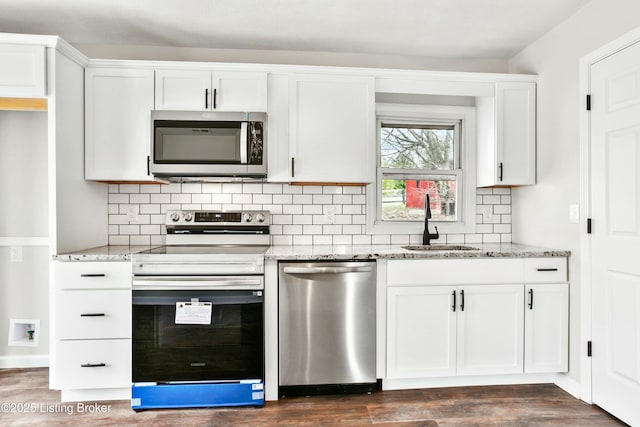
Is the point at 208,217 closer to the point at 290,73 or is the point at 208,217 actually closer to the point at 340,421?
the point at 290,73

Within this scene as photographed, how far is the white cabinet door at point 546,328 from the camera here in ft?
8.32

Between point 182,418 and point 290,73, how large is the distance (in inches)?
89.4

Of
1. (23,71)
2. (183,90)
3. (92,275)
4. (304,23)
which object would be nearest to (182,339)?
(92,275)

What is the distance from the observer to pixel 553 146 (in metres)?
2.67

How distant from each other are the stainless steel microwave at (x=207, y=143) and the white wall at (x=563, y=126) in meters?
1.96

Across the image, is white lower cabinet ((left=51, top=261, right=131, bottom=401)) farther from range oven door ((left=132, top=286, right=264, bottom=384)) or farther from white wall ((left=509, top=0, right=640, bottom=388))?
white wall ((left=509, top=0, right=640, bottom=388))

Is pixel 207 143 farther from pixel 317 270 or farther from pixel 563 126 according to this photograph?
pixel 563 126

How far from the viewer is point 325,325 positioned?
240 centimetres

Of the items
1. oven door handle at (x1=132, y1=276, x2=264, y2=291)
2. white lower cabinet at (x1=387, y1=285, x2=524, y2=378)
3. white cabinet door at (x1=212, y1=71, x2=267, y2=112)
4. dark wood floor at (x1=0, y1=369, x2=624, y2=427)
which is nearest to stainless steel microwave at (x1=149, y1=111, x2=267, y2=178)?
white cabinet door at (x1=212, y1=71, x2=267, y2=112)

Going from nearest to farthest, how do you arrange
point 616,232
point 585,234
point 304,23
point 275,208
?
1. point 616,232
2. point 585,234
3. point 304,23
4. point 275,208

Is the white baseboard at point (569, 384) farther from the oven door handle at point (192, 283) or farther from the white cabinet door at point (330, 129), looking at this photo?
the oven door handle at point (192, 283)

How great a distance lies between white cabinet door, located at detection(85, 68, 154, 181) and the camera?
2.62 m

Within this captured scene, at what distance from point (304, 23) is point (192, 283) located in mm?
1834

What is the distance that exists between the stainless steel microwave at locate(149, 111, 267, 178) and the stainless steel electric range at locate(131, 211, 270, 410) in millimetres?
599
